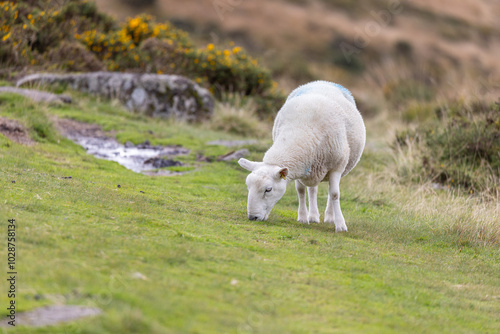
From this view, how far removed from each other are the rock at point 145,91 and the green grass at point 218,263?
7.94 meters

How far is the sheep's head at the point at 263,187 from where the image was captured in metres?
7.56

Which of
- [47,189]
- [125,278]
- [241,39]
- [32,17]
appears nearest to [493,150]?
[47,189]

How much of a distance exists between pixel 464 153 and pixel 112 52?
13.2 metres

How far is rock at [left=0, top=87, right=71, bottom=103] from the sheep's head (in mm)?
7662

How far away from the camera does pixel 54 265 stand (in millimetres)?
4598

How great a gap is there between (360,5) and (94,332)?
6334cm

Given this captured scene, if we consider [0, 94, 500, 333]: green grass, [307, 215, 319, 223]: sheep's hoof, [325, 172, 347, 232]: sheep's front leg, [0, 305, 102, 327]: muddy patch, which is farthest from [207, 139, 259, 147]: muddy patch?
[0, 305, 102, 327]: muddy patch

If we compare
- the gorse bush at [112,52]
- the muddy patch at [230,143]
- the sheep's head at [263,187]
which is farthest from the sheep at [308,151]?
the gorse bush at [112,52]

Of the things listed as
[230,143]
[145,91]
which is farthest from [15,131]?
[145,91]

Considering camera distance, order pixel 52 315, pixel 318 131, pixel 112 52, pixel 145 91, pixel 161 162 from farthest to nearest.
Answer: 1. pixel 112 52
2. pixel 145 91
3. pixel 161 162
4. pixel 318 131
5. pixel 52 315

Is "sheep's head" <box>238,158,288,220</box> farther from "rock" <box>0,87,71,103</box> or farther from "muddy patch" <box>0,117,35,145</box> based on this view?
"rock" <box>0,87,71,103</box>

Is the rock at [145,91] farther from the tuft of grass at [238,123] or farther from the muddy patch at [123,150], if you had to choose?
the muddy patch at [123,150]

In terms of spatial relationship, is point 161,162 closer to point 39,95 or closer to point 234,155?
point 234,155

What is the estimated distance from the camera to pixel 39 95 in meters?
15.1
